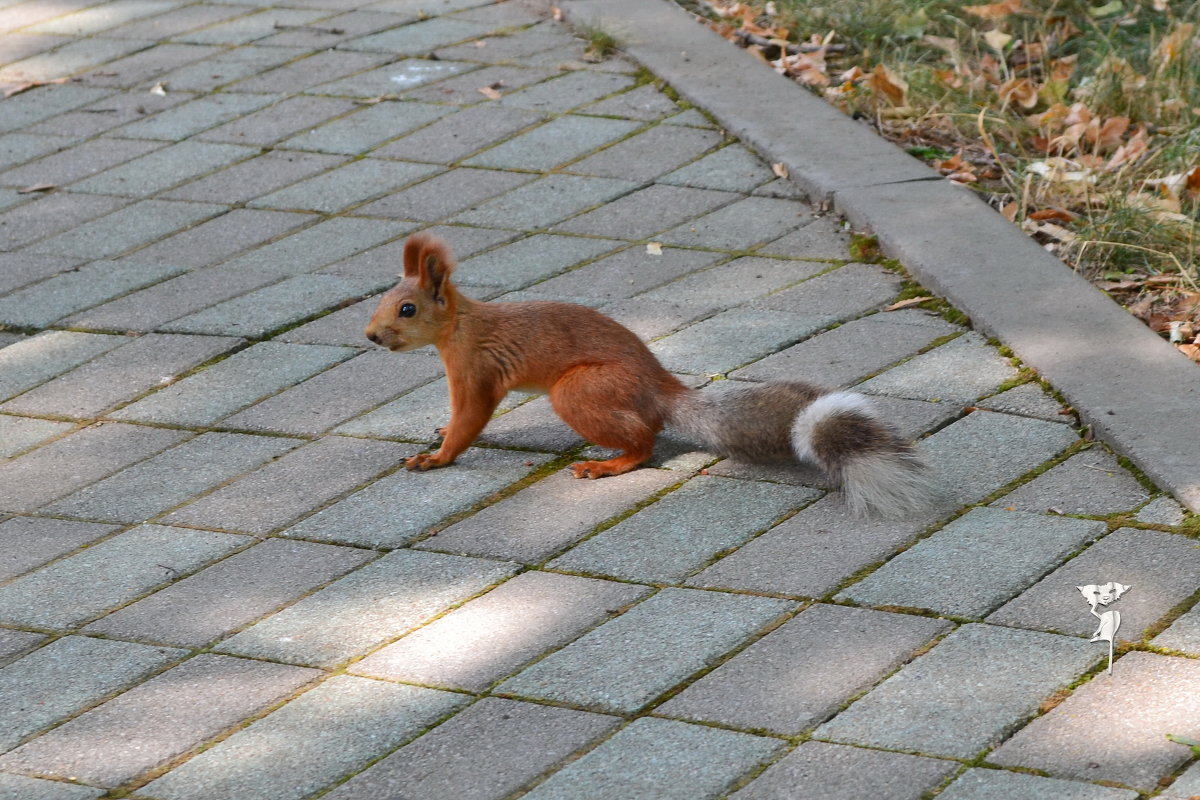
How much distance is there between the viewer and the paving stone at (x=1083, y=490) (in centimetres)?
333

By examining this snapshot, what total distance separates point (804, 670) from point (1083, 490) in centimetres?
99

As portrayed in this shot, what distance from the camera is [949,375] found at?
4.05 metres

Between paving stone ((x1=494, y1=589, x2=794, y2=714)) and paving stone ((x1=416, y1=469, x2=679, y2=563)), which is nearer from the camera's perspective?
paving stone ((x1=494, y1=589, x2=794, y2=714))

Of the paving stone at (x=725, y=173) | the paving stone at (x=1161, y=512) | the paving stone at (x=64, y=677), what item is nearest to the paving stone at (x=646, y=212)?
the paving stone at (x=725, y=173)

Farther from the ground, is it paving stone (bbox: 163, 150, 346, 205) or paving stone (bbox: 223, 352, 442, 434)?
paving stone (bbox: 163, 150, 346, 205)

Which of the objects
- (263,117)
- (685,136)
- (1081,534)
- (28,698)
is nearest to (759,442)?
(1081,534)

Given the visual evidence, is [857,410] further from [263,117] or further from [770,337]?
[263,117]

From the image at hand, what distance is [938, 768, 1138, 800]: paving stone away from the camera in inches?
93.7

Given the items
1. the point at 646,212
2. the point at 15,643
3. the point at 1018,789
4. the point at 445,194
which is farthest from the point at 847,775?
the point at 445,194

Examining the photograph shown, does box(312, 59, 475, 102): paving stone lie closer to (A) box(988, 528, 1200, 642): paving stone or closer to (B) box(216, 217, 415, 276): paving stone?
(B) box(216, 217, 415, 276): paving stone

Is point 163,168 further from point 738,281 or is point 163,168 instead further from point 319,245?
point 738,281

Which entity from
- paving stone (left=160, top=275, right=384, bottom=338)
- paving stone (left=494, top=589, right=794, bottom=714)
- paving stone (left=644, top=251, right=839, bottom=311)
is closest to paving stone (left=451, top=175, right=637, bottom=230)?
paving stone (left=160, top=275, right=384, bottom=338)

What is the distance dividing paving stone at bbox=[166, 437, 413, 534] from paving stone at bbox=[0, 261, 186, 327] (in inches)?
58.1

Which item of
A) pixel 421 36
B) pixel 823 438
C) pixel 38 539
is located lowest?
pixel 38 539
